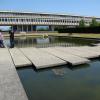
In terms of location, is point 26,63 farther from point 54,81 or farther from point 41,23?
point 41,23

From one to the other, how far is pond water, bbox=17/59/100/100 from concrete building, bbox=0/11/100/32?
92.9m

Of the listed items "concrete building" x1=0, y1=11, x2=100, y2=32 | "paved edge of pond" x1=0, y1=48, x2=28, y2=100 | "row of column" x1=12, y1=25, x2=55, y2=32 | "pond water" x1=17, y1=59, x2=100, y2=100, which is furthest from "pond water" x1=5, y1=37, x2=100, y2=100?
"row of column" x1=12, y1=25, x2=55, y2=32

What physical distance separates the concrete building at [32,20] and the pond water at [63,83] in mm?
92922

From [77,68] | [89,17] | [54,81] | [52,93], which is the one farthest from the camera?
[89,17]

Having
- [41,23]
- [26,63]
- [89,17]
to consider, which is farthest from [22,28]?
[26,63]

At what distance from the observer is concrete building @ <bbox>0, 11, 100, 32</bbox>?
98.1m

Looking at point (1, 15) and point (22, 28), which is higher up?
point (1, 15)

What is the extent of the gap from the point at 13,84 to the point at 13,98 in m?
1.11

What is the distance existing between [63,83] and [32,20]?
99.6m

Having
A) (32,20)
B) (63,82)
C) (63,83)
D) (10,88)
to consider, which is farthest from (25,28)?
(10,88)

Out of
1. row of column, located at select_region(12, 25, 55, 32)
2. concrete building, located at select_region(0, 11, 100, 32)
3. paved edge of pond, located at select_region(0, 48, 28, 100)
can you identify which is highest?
concrete building, located at select_region(0, 11, 100, 32)

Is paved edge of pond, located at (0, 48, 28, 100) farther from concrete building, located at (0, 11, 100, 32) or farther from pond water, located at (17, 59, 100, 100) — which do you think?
concrete building, located at (0, 11, 100, 32)

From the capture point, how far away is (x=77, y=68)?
8.59m

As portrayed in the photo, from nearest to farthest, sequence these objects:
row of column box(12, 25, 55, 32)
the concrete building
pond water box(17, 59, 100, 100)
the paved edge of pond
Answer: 1. the paved edge of pond
2. pond water box(17, 59, 100, 100)
3. the concrete building
4. row of column box(12, 25, 55, 32)
